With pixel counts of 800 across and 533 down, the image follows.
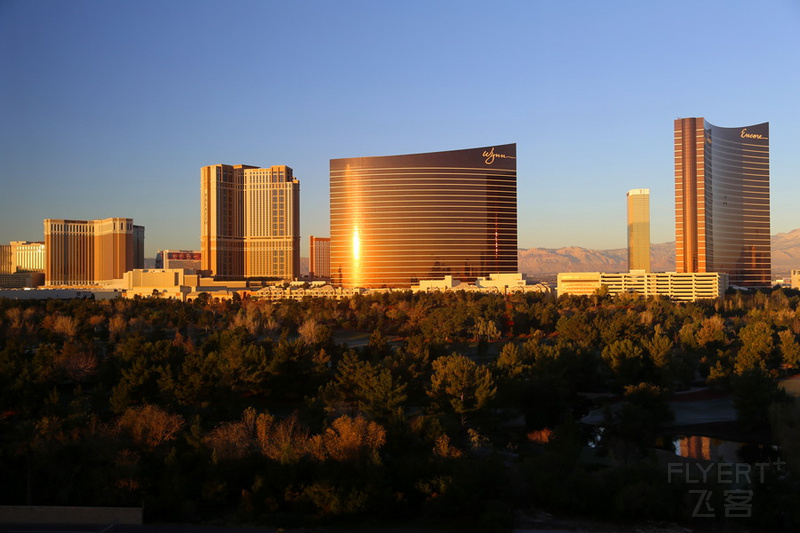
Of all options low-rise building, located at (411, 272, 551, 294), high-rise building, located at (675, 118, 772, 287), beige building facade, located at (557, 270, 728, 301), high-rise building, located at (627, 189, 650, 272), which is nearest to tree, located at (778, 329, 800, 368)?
beige building facade, located at (557, 270, 728, 301)

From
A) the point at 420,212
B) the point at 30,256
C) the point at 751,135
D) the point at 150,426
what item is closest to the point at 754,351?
the point at 150,426

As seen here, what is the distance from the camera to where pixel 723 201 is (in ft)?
330

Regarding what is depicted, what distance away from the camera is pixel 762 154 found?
103250 millimetres

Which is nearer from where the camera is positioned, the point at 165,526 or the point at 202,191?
the point at 165,526

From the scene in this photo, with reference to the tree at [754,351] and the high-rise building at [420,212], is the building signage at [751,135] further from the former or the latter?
the tree at [754,351]

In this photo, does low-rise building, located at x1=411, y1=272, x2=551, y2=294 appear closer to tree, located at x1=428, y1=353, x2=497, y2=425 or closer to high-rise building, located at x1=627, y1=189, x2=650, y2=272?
high-rise building, located at x1=627, y1=189, x2=650, y2=272

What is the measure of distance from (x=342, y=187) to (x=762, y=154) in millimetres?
57421

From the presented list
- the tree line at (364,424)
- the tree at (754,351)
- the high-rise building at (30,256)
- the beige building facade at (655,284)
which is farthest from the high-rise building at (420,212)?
the high-rise building at (30,256)

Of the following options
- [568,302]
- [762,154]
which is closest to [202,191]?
[568,302]

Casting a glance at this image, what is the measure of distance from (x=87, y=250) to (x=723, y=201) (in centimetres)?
10082

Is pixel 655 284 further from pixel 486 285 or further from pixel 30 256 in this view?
pixel 30 256

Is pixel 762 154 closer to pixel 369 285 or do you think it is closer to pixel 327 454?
pixel 369 285

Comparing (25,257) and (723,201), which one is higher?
(723,201)

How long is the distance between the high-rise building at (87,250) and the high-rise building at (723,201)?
8817 centimetres
